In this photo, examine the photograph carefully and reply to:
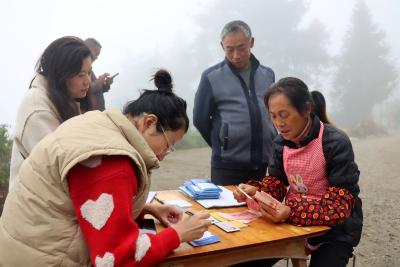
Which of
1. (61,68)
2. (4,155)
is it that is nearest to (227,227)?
(61,68)

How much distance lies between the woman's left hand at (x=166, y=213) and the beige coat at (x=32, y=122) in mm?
769

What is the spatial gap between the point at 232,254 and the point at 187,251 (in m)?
0.21

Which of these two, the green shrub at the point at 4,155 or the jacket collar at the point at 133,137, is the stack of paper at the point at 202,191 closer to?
the jacket collar at the point at 133,137

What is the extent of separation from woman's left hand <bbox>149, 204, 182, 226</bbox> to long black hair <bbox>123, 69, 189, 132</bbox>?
50cm

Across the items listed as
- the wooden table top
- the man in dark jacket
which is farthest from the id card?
the man in dark jacket

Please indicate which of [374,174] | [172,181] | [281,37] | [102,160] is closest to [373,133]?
[374,174]

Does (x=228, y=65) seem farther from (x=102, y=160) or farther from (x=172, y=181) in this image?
(x=172, y=181)

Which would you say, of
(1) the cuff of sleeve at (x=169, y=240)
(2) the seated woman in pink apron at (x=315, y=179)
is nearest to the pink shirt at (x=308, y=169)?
(2) the seated woman in pink apron at (x=315, y=179)

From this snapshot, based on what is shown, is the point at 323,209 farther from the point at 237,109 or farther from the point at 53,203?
the point at 237,109

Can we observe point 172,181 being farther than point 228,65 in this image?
Yes

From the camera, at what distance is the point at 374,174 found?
802cm

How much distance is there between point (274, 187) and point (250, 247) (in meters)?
0.71

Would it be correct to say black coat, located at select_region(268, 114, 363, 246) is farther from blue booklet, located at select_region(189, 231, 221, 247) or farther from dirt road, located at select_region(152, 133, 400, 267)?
dirt road, located at select_region(152, 133, 400, 267)

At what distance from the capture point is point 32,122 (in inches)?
81.6
